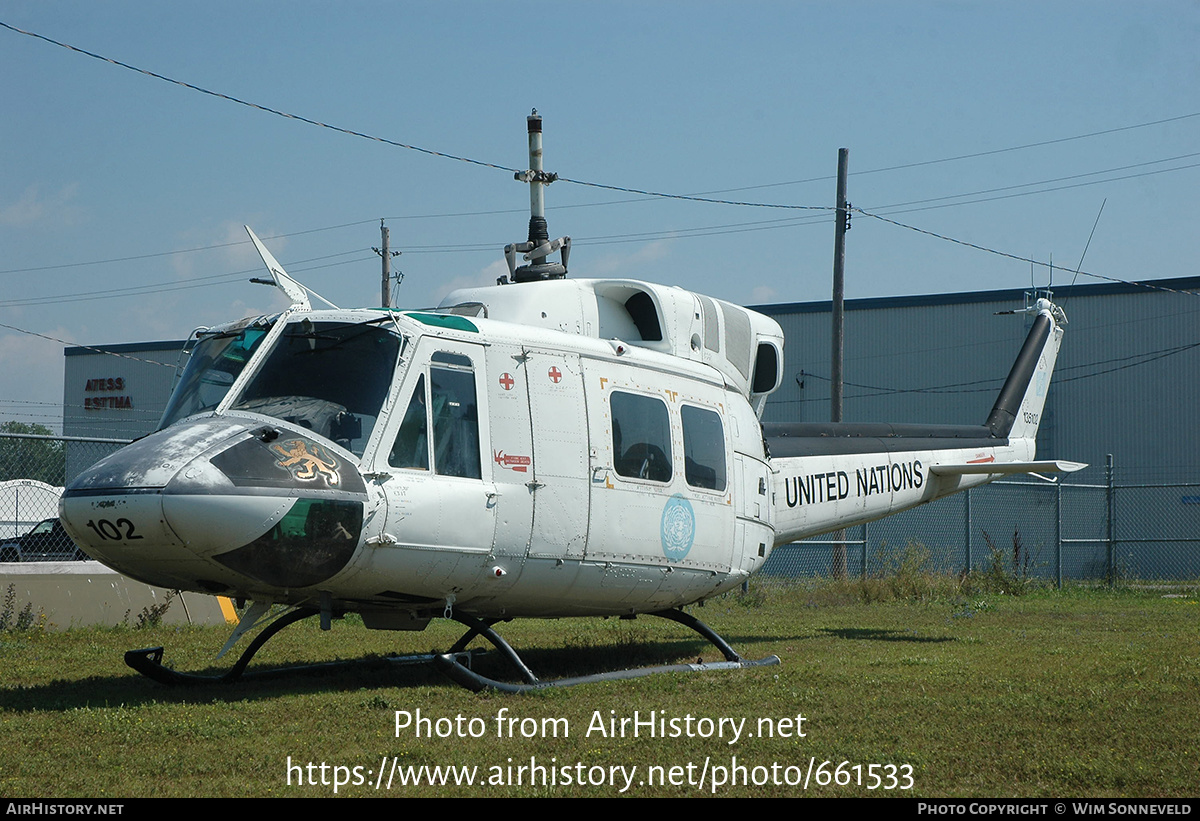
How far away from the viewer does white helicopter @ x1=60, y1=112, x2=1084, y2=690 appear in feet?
22.8

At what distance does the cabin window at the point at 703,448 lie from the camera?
30.9 ft

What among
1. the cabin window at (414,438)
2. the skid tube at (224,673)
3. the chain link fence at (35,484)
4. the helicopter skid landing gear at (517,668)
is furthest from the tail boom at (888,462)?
the chain link fence at (35,484)

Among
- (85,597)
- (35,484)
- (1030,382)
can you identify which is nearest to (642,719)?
(85,597)

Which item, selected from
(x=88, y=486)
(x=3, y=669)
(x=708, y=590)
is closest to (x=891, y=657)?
(x=708, y=590)

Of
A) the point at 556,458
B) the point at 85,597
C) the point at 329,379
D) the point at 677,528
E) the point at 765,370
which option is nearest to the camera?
the point at 329,379

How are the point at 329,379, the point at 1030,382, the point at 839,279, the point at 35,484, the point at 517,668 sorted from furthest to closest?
the point at 839,279, the point at 35,484, the point at 1030,382, the point at 517,668, the point at 329,379

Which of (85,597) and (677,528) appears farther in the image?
(85,597)

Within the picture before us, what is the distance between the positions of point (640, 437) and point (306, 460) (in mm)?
2860

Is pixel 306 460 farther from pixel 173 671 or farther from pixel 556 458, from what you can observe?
pixel 173 671

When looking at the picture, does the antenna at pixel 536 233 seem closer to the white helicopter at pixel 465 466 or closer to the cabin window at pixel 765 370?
the white helicopter at pixel 465 466

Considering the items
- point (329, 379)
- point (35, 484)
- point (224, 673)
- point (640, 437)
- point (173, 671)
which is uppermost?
point (329, 379)

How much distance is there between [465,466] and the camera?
26.1 ft

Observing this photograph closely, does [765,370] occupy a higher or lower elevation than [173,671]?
higher
